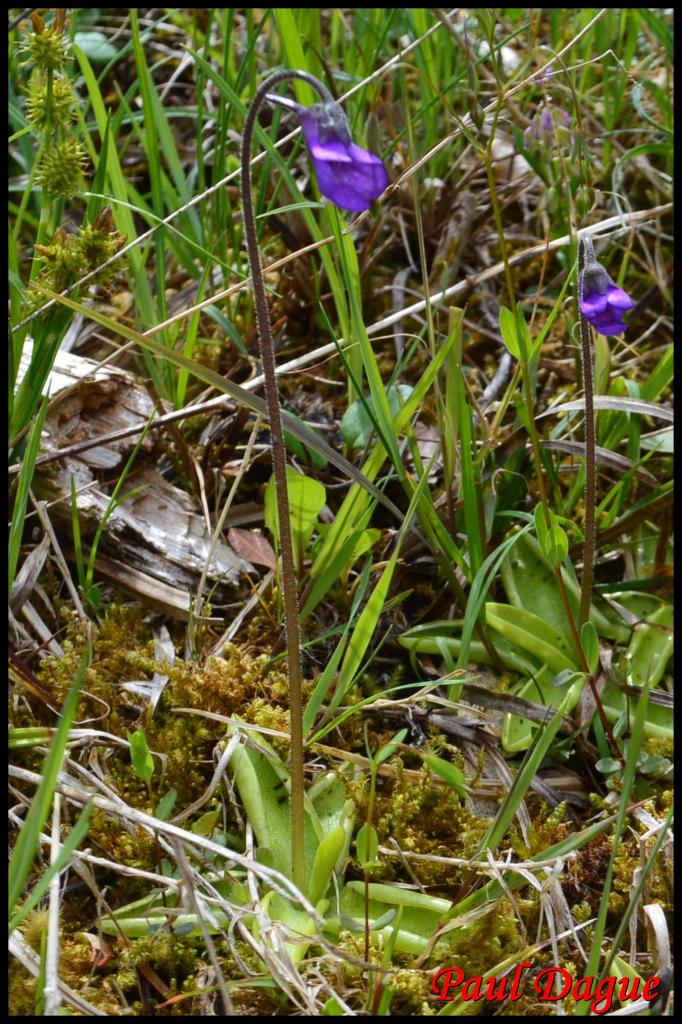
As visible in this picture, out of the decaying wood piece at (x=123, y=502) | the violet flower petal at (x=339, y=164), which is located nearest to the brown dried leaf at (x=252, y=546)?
the decaying wood piece at (x=123, y=502)

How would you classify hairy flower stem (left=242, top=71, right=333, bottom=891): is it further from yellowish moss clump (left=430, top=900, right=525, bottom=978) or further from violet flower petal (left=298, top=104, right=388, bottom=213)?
yellowish moss clump (left=430, top=900, right=525, bottom=978)

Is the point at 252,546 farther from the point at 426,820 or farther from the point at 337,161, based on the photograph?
the point at 337,161

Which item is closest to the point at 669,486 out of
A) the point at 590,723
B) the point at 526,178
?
the point at 590,723

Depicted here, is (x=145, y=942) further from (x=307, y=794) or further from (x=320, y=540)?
(x=320, y=540)

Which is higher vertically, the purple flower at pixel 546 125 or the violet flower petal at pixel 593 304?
the purple flower at pixel 546 125

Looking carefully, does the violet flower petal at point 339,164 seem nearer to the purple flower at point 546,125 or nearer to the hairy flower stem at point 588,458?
the hairy flower stem at point 588,458

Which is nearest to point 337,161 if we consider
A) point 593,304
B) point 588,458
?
point 593,304

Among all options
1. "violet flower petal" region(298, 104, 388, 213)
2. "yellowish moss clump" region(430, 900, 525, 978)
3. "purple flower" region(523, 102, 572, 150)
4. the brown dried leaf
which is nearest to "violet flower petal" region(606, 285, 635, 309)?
"violet flower petal" region(298, 104, 388, 213)
